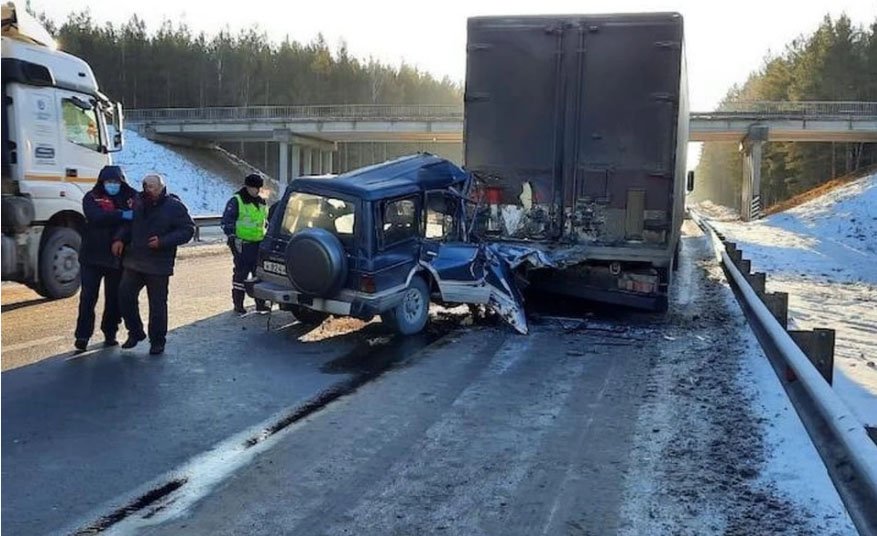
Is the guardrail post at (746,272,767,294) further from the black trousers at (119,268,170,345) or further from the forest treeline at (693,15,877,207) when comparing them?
the forest treeline at (693,15,877,207)

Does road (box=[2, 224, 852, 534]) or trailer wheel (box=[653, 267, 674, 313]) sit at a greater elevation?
trailer wheel (box=[653, 267, 674, 313])

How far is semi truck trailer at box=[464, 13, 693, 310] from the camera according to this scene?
9.64 metres

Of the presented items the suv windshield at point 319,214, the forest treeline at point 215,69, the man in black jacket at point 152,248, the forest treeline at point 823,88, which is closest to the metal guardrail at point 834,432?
the suv windshield at point 319,214

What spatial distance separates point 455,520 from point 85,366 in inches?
172

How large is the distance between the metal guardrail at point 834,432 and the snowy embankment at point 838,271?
0.73 m

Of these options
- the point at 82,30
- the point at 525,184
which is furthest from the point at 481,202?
the point at 82,30

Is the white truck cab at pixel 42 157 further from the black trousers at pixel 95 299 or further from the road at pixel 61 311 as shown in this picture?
the black trousers at pixel 95 299

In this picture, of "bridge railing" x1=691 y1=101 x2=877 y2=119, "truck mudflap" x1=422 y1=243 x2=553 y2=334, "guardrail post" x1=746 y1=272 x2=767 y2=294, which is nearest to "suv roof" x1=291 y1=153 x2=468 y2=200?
"truck mudflap" x1=422 y1=243 x2=553 y2=334

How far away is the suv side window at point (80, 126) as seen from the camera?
36.2ft

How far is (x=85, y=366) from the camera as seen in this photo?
7020 millimetres

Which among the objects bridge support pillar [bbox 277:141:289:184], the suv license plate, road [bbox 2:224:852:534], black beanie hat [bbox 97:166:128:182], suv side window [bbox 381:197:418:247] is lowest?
road [bbox 2:224:852:534]

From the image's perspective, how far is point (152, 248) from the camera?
7.45 meters

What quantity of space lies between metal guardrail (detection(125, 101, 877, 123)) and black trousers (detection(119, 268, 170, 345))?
4834 cm

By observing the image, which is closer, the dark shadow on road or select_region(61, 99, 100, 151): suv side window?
the dark shadow on road
